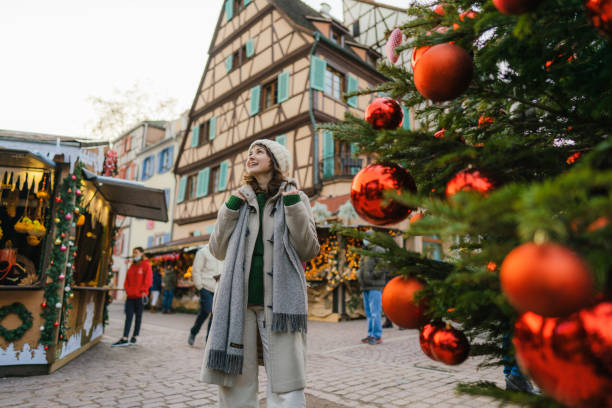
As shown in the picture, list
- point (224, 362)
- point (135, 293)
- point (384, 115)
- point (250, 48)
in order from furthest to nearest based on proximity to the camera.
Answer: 1. point (250, 48)
2. point (135, 293)
3. point (224, 362)
4. point (384, 115)

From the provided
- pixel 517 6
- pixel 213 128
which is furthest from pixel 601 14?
pixel 213 128

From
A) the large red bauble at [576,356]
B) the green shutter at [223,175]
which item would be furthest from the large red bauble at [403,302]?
the green shutter at [223,175]

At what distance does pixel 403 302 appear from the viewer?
125cm

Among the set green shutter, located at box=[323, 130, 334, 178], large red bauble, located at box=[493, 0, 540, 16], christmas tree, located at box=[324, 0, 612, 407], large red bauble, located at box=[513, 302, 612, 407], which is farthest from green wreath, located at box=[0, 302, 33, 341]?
green shutter, located at box=[323, 130, 334, 178]

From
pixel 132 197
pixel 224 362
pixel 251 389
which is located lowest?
pixel 251 389

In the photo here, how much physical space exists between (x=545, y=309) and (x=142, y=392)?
3.94 metres

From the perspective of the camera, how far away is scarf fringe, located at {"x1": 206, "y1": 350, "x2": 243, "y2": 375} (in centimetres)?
204

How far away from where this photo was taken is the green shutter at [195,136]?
19156 mm

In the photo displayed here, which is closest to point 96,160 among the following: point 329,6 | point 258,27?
point 258,27

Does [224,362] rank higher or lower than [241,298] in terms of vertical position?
lower

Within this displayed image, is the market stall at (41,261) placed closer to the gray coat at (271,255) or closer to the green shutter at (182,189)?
the gray coat at (271,255)

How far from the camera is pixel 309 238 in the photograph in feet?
7.52

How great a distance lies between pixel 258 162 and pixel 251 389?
1.27m

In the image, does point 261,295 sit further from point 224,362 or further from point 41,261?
point 41,261
